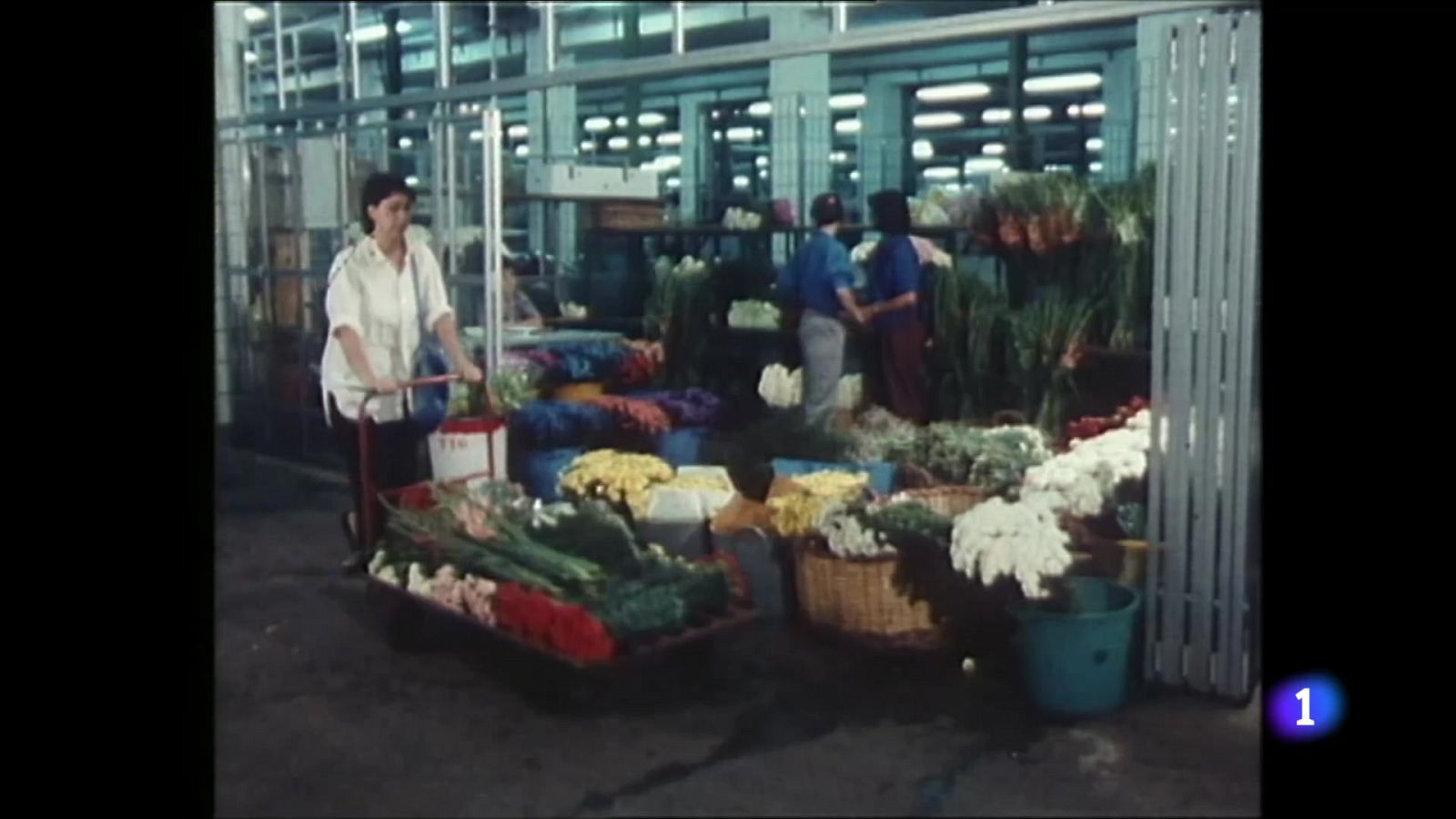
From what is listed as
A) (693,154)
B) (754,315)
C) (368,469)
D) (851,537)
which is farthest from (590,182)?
(851,537)

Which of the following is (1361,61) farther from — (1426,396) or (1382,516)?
(1382,516)

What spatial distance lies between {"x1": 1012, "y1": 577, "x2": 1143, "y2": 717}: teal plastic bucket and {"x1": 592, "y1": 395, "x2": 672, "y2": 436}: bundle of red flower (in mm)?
815

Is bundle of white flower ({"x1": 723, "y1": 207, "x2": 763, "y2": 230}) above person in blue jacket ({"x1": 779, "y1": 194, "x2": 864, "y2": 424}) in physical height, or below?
above

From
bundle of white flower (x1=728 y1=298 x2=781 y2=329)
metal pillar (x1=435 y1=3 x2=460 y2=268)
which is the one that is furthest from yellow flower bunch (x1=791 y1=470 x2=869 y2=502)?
metal pillar (x1=435 y1=3 x2=460 y2=268)

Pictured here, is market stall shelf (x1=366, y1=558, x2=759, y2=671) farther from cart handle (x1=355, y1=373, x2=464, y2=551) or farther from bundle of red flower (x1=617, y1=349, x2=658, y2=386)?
bundle of red flower (x1=617, y1=349, x2=658, y2=386)

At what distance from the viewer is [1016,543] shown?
2949 mm

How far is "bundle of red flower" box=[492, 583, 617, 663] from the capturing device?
10.0 feet

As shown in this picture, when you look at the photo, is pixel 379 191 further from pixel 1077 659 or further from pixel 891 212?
pixel 1077 659

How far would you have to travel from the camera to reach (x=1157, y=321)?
2910 millimetres

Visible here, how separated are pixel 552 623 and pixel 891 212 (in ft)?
3.53

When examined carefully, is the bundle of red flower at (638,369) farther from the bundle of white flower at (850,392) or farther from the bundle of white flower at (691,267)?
the bundle of white flower at (850,392)
